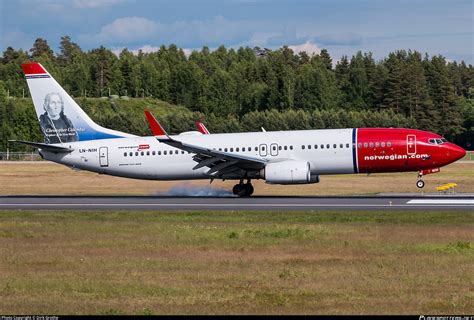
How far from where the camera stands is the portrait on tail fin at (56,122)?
51.0 m

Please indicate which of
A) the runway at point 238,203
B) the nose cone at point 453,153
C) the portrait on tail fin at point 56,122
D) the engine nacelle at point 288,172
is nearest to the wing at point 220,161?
the engine nacelle at point 288,172

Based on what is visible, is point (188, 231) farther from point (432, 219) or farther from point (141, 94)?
point (141, 94)

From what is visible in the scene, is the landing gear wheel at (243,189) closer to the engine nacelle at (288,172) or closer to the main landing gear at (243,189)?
the main landing gear at (243,189)

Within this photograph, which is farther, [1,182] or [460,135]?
[460,135]

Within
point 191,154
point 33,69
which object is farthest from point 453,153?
point 33,69

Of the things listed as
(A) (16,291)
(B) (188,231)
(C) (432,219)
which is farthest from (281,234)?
(A) (16,291)

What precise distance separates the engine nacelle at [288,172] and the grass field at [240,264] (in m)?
9.18

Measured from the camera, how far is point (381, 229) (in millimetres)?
31109

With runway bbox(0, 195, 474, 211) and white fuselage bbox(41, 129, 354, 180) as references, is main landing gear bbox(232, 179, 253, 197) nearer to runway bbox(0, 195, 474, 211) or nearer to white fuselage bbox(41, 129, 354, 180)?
runway bbox(0, 195, 474, 211)

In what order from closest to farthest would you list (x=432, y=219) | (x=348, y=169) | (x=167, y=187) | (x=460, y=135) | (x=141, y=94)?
(x=432, y=219) < (x=348, y=169) < (x=167, y=187) < (x=460, y=135) < (x=141, y=94)

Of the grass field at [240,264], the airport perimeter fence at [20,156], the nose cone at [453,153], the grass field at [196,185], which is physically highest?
the airport perimeter fence at [20,156]

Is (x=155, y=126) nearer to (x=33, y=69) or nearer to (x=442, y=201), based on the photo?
(x=33, y=69)

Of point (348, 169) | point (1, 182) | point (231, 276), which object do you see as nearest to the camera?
point (231, 276)

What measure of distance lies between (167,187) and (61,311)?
38826 millimetres
